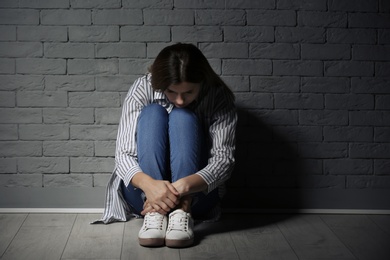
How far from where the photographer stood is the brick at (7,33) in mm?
2988

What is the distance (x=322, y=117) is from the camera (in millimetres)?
3107

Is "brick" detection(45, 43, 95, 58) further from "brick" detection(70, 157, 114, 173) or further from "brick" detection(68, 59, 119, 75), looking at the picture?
"brick" detection(70, 157, 114, 173)

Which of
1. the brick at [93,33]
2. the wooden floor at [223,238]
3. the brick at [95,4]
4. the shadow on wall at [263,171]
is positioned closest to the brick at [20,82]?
the brick at [93,33]

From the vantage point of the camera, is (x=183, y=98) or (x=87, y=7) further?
(x=87, y=7)

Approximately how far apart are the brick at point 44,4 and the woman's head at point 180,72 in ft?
2.33

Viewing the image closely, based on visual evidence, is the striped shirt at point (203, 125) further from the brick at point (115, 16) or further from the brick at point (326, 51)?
the brick at point (326, 51)

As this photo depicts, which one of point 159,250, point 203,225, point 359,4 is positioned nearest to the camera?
point 159,250

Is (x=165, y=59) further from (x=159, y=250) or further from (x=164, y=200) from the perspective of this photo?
A: (x=159, y=250)

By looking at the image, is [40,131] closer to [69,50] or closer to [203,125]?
[69,50]

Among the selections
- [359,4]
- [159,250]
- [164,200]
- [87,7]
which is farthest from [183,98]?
[359,4]

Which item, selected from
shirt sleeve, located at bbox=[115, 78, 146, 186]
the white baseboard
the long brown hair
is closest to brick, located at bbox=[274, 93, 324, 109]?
the white baseboard

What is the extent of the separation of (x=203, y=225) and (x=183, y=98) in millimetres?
647

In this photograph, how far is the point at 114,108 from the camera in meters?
3.05

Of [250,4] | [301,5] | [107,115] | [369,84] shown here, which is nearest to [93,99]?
[107,115]
